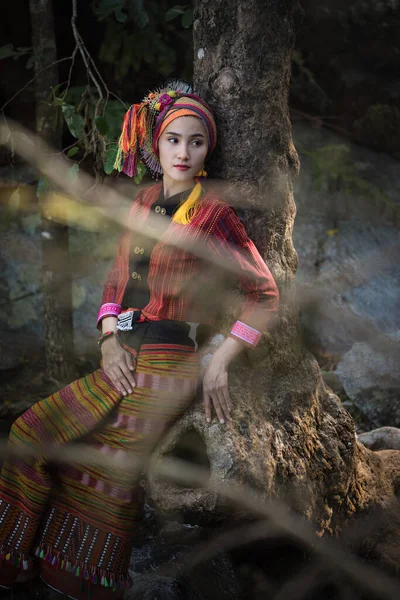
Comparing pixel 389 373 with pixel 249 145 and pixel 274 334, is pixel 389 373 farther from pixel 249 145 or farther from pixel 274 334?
pixel 249 145

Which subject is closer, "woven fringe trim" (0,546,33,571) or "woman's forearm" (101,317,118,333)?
"woven fringe trim" (0,546,33,571)

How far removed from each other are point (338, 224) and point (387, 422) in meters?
1.53

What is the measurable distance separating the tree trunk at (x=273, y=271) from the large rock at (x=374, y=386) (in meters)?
1.04

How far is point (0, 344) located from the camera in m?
3.99

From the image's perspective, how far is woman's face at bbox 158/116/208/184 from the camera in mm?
1991

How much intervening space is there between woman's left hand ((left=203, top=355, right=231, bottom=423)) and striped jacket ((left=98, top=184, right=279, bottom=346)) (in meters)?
0.13

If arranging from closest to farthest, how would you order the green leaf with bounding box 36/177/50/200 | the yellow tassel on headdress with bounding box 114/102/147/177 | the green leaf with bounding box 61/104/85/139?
the yellow tassel on headdress with bounding box 114/102/147/177, the green leaf with bounding box 61/104/85/139, the green leaf with bounding box 36/177/50/200

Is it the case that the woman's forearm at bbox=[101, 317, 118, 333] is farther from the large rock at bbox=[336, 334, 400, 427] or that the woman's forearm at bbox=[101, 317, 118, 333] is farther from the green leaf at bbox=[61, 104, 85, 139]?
the large rock at bbox=[336, 334, 400, 427]

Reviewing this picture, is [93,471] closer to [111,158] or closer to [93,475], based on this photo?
[93,475]

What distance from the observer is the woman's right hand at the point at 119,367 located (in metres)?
2.02

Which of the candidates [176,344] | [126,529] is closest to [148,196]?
[176,344]

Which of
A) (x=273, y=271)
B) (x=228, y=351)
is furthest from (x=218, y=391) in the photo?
(x=273, y=271)

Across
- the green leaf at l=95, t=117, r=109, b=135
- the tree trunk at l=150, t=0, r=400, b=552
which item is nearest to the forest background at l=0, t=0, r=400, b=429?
the green leaf at l=95, t=117, r=109, b=135

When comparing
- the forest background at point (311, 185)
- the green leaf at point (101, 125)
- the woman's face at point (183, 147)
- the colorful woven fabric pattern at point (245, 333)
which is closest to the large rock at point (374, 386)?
the forest background at point (311, 185)
